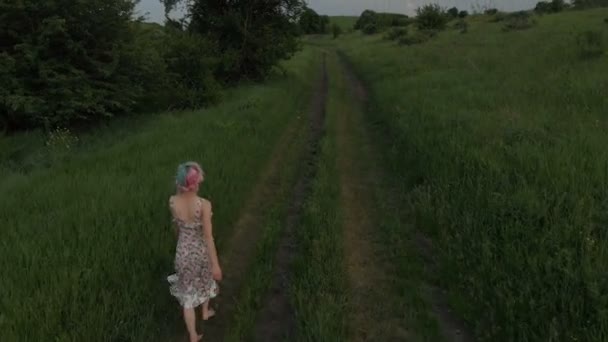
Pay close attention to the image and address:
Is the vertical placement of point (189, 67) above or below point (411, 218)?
above

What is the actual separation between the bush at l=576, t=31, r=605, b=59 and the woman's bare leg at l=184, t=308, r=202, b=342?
1549cm

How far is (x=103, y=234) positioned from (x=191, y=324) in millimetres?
1676

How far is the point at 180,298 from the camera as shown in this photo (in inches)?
174

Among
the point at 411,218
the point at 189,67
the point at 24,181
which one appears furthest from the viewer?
the point at 189,67

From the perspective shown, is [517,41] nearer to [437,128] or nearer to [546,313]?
[437,128]

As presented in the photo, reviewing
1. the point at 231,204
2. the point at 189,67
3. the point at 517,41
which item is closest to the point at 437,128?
the point at 231,204

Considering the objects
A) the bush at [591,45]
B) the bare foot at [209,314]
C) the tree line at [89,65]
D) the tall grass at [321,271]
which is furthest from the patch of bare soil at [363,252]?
the bush at [591,45]

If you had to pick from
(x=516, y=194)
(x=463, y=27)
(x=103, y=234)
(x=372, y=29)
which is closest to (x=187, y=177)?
(x=103, y=234)

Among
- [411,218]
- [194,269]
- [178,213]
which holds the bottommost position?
[411,218]

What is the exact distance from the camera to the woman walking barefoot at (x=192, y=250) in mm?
4262

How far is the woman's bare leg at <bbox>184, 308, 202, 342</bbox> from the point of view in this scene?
4.25 meters

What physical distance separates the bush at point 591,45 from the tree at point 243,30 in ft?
40.9

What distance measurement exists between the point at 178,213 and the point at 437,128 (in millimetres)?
7079

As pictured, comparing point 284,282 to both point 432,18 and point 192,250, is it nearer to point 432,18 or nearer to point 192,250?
point 192,250
